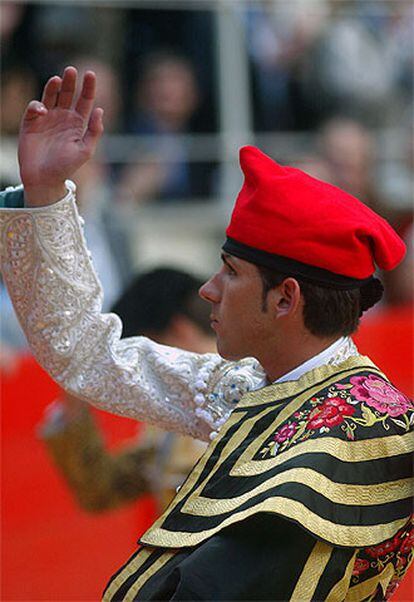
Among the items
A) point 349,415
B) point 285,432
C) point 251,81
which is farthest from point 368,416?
point 251,81

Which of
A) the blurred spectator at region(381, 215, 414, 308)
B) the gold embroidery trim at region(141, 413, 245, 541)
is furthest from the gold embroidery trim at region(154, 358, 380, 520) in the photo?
the blurred spectator at region(381, 215, 414, 308)

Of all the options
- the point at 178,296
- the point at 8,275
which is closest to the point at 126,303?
the point at 178,296

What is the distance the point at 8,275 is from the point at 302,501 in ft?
2.54

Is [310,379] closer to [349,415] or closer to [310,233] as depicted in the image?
[349,415]

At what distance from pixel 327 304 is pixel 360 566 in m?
0.43

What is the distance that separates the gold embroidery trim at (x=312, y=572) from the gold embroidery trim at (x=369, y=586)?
0.35 ft

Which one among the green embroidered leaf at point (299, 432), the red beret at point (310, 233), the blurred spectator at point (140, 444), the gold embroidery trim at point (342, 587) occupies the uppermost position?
the red beret at point (310, 233)

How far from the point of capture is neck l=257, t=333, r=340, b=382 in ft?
7.11

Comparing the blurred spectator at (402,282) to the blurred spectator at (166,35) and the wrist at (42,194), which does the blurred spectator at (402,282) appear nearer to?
the blurred spectator at (166,35)

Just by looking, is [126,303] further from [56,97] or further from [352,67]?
[352,67]

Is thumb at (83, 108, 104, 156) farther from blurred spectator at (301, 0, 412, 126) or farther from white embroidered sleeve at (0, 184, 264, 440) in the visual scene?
blurred spectator at (301, 0, 412, 126)

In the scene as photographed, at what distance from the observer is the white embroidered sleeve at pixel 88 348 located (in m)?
2.37

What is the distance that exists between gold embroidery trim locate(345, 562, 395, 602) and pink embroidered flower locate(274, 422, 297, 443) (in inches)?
9.9

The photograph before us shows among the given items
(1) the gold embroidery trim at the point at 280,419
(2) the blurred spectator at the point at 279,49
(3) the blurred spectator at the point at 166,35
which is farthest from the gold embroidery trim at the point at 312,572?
(2) the blurred spectator at the point at 279,49
